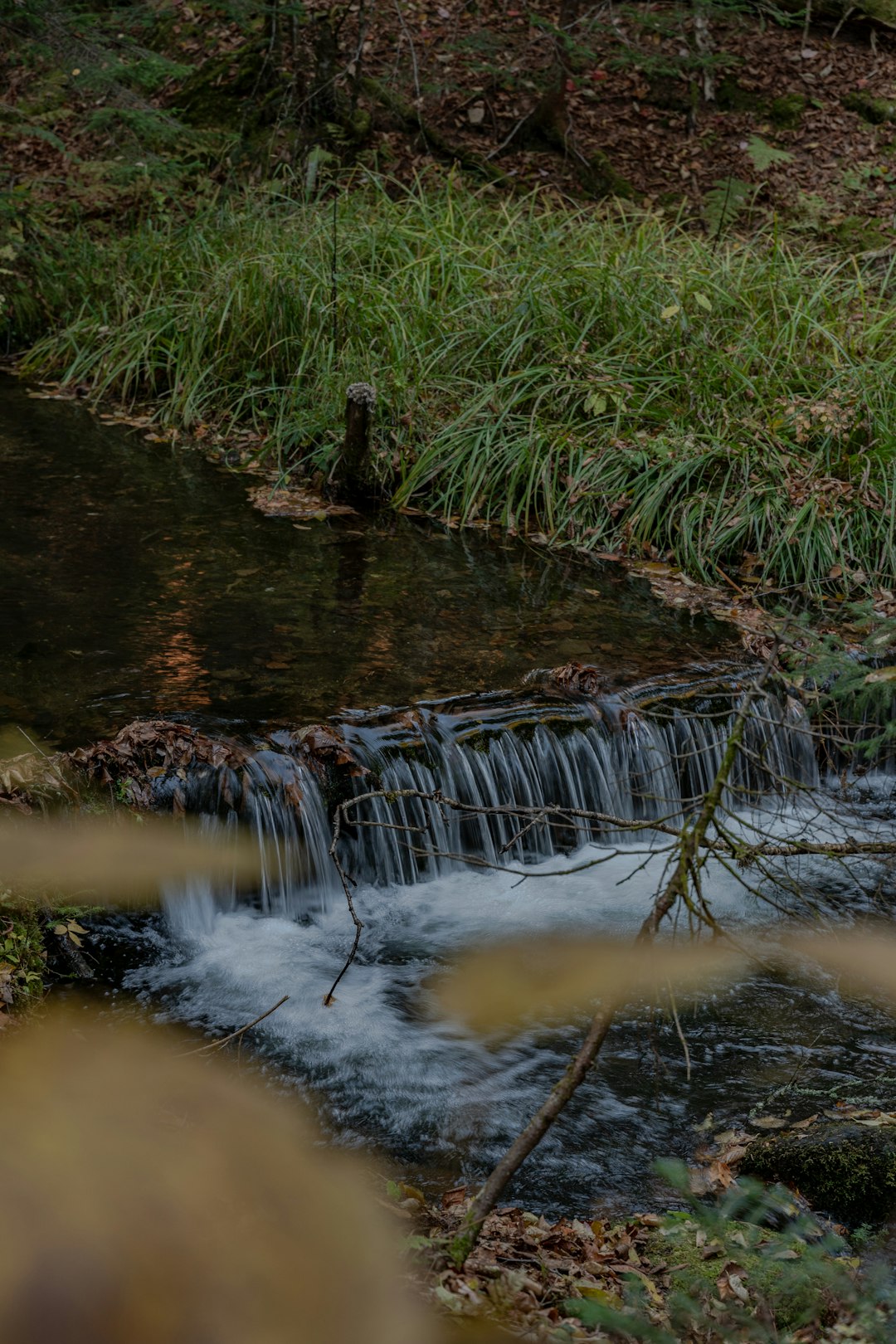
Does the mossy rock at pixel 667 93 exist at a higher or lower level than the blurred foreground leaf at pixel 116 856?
higher

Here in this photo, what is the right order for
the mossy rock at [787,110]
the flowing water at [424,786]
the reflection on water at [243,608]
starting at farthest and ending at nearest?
the mossy rock at [787,110] → the reflection on water at [243,608] → the flowing water at [424,786]

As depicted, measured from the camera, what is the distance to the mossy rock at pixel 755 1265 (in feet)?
7.59

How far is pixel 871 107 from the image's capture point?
13.7m

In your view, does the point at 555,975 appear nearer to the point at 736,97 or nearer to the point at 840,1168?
the point at 840,1168

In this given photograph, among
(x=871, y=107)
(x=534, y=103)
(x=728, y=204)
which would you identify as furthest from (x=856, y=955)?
(x=871, y=107)

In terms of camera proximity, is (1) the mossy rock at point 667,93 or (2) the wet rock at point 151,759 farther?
(1) the mossy rock at point 667,93

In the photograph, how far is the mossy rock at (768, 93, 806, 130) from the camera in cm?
1372

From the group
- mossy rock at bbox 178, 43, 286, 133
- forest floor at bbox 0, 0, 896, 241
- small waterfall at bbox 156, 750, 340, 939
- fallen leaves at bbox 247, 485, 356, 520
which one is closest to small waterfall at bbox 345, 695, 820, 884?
small waterfall at bbox 156, 750, 340, 939

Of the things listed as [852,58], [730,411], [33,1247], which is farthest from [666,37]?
[33,1247]

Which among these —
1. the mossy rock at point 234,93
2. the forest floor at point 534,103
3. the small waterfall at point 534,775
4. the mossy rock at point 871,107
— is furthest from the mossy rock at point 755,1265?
the mossy rock at point 871,107

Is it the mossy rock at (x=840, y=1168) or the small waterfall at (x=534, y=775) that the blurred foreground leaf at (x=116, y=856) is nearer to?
the small waterfall at (x=534, y=775)

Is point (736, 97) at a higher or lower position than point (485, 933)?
higher

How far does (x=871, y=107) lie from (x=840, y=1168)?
44.9 ft

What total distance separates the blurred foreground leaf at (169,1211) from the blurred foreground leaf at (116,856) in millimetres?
543
